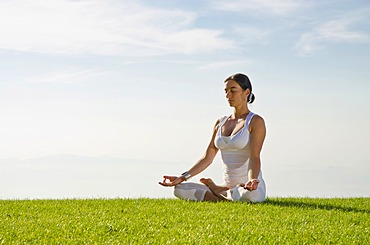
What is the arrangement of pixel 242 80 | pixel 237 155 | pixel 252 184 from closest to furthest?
1. pixel 252 184
2. pixel 242 80
3. pixel 237 155

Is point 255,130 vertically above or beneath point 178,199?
above

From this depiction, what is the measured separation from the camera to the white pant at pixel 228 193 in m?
8.70

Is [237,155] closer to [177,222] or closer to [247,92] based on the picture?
[247,92]

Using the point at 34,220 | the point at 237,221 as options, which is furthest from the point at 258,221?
the point at 34,220

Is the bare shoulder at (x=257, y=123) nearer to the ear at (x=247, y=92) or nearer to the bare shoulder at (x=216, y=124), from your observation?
the ear at (x=247, y=92)

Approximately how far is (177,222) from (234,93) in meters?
2.76

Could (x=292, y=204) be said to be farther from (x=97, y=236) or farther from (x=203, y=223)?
(x=97, y=236)

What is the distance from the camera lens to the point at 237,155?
909 centimetres

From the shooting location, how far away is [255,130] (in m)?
8.88

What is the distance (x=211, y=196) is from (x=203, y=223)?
2.22m

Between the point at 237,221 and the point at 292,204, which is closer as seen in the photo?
the point at 237,221

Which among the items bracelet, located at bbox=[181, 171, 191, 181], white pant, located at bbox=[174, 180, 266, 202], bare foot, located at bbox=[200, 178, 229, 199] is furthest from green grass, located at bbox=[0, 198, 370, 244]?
bare foot, located at bbox=[200, 178, 229, 199]

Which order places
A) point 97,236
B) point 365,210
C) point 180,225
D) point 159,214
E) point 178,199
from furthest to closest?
point 178,199 < point 365,210 < point 159,214 < point 180,225 < point 97,236

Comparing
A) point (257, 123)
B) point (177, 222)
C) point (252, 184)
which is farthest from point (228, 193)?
point (177, 222)
